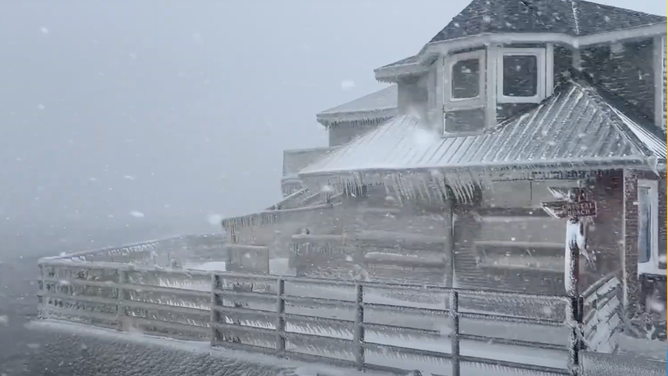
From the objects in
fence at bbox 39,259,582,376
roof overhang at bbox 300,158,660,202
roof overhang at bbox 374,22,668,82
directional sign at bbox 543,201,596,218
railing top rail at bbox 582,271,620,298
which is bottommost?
fence at bbox 39,259,582,376

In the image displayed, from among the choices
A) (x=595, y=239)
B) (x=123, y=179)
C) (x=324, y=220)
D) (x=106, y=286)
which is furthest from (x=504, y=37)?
(x=123, y=179)

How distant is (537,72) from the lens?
12648 millimetres

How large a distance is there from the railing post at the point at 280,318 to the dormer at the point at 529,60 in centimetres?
623

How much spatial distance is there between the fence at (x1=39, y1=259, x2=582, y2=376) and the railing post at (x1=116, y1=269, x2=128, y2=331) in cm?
2

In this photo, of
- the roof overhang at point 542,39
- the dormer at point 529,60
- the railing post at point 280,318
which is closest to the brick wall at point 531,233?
the dormer at point 529,60

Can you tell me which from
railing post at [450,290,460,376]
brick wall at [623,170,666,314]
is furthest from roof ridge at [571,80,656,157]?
railing post at [450,290,460,376]

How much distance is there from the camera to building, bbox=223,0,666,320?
34.9 feet

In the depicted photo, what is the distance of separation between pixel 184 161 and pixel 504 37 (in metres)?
161

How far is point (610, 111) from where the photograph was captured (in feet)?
36.8

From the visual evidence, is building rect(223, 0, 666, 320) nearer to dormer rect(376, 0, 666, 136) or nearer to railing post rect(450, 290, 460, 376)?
dormer rect(376, 0, 666, 136)

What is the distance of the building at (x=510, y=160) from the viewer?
419 inches

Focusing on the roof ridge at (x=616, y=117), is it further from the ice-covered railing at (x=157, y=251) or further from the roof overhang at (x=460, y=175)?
the ice-covered railing at (x=157, y=251)

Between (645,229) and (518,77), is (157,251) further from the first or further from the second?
(645,229)

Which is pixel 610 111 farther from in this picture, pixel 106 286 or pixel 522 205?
pixel 106 286
